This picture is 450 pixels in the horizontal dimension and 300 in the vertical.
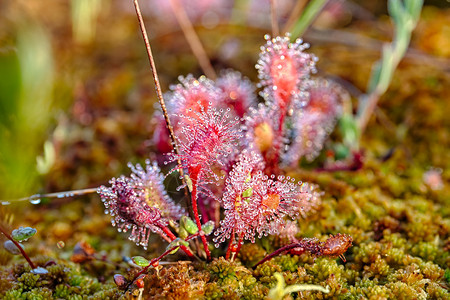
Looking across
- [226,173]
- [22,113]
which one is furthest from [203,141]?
[22,113]

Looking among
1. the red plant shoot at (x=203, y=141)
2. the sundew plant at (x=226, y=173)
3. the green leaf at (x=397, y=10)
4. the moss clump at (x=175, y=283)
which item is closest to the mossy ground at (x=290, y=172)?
the moss clump at (x=175, y=283)

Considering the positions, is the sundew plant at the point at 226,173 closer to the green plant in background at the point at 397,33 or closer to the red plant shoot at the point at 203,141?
the red plant shoot at the point at 203,141

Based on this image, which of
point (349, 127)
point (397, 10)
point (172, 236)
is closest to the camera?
point (172, 236)

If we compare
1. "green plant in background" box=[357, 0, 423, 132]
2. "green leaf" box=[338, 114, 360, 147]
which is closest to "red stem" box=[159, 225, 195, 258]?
"green leaf" box=[338, 114, 360, 147]

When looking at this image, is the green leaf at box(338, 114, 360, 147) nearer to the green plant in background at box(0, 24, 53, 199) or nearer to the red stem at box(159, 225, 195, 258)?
the red stem at box(159, 225, 195, 258)

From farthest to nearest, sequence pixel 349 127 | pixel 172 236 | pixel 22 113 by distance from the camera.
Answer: pixel 349 127, pixel 22 113, pixel 172 236

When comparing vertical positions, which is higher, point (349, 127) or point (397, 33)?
point (397, 33)

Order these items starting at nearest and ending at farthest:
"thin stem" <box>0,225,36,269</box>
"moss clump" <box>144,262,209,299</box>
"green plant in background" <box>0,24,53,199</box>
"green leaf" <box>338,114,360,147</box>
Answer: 1. "moss clump" <box>144,262,209,299</box>
2. "thin stem" <box>0,225,36,269</box>
3. "green plant in background" <box>0,24,53,199</box>
4. "green leaf" <box>338,114,360,147</box>

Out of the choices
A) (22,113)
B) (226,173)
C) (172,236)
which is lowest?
(172,236)

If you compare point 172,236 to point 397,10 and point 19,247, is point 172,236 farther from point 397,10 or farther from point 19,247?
point 397,10
